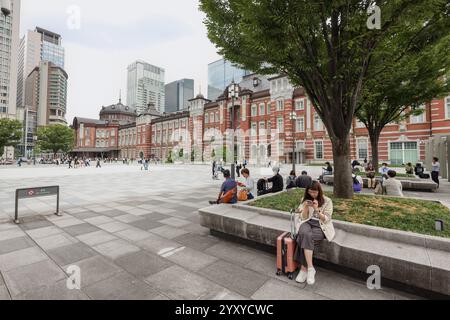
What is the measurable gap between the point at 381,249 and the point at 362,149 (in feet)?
112

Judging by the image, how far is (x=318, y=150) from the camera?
36188 mm

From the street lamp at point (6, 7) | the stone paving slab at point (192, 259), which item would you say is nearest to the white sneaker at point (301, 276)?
the stone paving slab at point (192, 259)

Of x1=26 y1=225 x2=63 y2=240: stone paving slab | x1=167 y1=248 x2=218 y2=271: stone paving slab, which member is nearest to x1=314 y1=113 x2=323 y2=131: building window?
x1=167 y1=248 x2=218 y2=271: stone paving slab

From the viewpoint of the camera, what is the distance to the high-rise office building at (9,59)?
78.7m

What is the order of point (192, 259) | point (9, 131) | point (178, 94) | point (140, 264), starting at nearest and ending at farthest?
point (140, 264), point (192, 259), point (9, 131), point (178, 94)

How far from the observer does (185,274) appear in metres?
3.45

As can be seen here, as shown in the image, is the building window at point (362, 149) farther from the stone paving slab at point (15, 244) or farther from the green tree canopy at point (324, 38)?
the stone paving slab at point (15, 244)

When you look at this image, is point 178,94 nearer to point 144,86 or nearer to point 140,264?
point 144,86

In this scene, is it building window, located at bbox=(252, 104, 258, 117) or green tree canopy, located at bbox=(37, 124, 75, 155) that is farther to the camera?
green tree canopy, located at bbox=(37, 124, 75, 155)

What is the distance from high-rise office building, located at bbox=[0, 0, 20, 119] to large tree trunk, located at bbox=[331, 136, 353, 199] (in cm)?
11454

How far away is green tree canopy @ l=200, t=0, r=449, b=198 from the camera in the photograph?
4676 millimetres

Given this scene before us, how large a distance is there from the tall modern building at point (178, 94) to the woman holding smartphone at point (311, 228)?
167 meters

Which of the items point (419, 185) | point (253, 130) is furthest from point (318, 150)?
point (419, 185)

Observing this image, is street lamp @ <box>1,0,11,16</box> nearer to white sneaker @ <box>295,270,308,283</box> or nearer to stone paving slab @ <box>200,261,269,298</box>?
stone paving slab @ <box>200,261,269,298</box>
